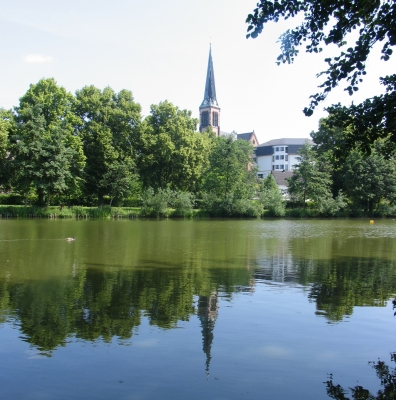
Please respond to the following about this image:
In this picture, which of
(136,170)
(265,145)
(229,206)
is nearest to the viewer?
(229,206)

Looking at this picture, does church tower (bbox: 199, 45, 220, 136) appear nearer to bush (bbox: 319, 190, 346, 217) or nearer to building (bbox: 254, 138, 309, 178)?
building (bbox: 254, 138, 309, 178)

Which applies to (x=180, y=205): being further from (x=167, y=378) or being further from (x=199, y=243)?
(x=167, y=378)

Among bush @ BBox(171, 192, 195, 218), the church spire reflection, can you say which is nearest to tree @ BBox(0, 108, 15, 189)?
bush @ BBox(171, 192, 195, 218)

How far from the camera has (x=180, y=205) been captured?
2420 inches

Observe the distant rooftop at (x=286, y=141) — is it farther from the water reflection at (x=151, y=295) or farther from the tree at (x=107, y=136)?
the water reflection at (x=151, y=295)

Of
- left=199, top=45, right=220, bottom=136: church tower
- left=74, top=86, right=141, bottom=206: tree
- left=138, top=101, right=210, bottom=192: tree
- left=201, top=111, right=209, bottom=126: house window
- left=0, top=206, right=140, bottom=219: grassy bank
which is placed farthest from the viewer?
left=201, top=111, right=209, bottom=126: house window

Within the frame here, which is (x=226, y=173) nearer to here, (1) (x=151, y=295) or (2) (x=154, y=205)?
(2) (x=154, y=205)

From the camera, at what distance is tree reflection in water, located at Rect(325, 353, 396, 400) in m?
5.59

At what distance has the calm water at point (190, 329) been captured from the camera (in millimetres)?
6027

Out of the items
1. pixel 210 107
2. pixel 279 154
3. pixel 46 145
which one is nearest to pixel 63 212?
pixel 46 145

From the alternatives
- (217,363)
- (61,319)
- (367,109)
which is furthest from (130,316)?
(367,109)

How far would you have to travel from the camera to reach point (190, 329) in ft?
27.4

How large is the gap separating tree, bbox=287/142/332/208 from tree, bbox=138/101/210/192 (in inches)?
632

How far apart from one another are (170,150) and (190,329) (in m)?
58.5
